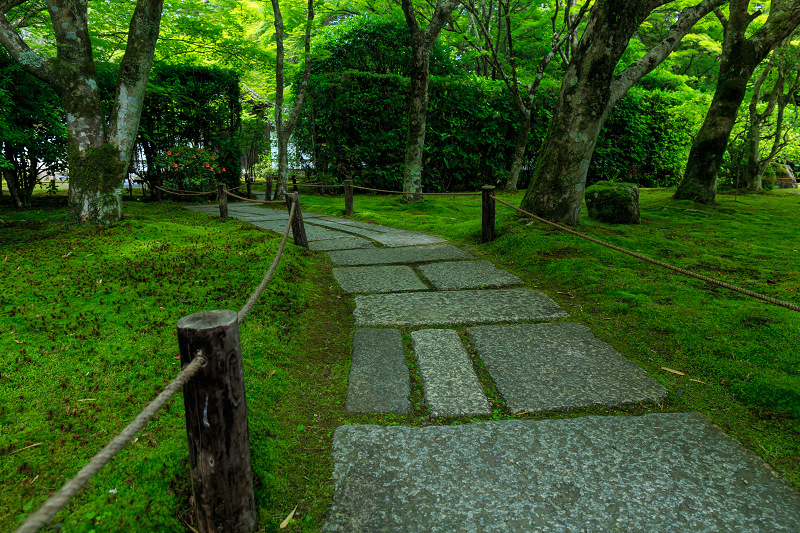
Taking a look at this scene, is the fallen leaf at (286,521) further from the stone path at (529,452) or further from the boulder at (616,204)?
the boulder at (616,204)

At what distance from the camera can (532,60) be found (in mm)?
15930

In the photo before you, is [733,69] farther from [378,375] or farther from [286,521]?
[286,521]

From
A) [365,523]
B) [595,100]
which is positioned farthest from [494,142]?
[365,523]

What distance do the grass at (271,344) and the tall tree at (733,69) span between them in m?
2.58

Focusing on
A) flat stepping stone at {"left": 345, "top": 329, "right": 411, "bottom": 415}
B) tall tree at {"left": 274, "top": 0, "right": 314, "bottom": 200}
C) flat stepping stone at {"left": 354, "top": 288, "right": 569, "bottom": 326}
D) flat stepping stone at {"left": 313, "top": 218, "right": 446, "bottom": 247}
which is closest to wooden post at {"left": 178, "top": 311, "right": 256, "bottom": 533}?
flat stepping stone at {"left": 345, "top": 329, "right": 411, "bottom": 415}

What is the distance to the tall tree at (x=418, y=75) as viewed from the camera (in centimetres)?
759

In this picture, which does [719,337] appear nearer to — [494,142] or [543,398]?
[543,398]

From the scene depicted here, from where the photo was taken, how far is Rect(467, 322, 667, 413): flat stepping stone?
7.47ft

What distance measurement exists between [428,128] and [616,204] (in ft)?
18.1

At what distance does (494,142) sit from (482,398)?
979 centimetres

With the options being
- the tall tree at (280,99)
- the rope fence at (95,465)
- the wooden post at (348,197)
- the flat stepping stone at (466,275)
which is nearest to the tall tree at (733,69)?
the flat stepping stone at (466,275)

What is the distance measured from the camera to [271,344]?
2.85 metres

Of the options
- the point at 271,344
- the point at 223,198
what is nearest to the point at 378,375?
the point at 271,344

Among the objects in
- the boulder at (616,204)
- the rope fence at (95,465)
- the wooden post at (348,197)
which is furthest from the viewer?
the wooden post at (348,197)
